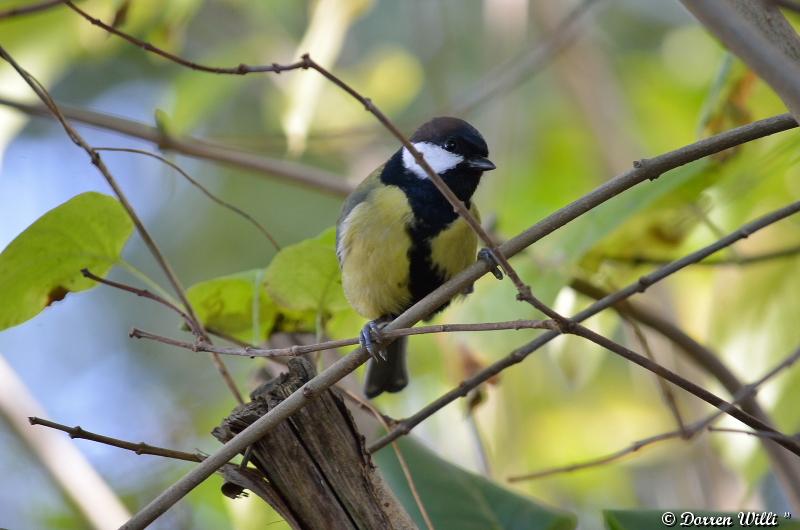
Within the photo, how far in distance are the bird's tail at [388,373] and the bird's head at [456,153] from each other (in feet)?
1.37

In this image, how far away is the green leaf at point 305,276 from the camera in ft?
4.92

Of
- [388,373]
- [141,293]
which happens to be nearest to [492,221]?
[388,373]

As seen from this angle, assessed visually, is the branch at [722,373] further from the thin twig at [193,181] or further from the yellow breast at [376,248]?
the thin twig at [193,181]

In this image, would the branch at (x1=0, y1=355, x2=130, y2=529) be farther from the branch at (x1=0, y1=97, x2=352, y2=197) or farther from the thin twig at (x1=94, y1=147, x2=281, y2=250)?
the thin twig at (x1=94, y1=147, x2=281, y2=250)

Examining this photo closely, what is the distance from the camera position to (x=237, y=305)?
66.7 inches

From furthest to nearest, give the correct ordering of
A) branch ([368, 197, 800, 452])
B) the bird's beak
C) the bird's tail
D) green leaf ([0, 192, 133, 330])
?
the bird's tail < the bird's beak < green leaf ([0, 192, 133, 330]) < branch ([368, 197, 800, 452])

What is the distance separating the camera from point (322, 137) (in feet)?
7.89

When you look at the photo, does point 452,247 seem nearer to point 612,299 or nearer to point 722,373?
point 612,299

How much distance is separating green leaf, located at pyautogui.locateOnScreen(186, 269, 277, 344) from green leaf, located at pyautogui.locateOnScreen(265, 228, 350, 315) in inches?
1.8

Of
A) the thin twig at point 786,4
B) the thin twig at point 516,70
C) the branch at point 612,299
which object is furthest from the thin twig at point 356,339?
the thin twig at point 516,70

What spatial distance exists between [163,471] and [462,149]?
58.6 inches

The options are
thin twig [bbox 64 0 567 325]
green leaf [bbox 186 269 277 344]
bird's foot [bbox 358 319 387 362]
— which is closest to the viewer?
thin twig [bbox 64 0 567 325]

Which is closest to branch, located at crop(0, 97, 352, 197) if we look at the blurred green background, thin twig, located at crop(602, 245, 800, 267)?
the blurred green background

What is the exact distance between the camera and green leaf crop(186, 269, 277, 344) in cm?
161
